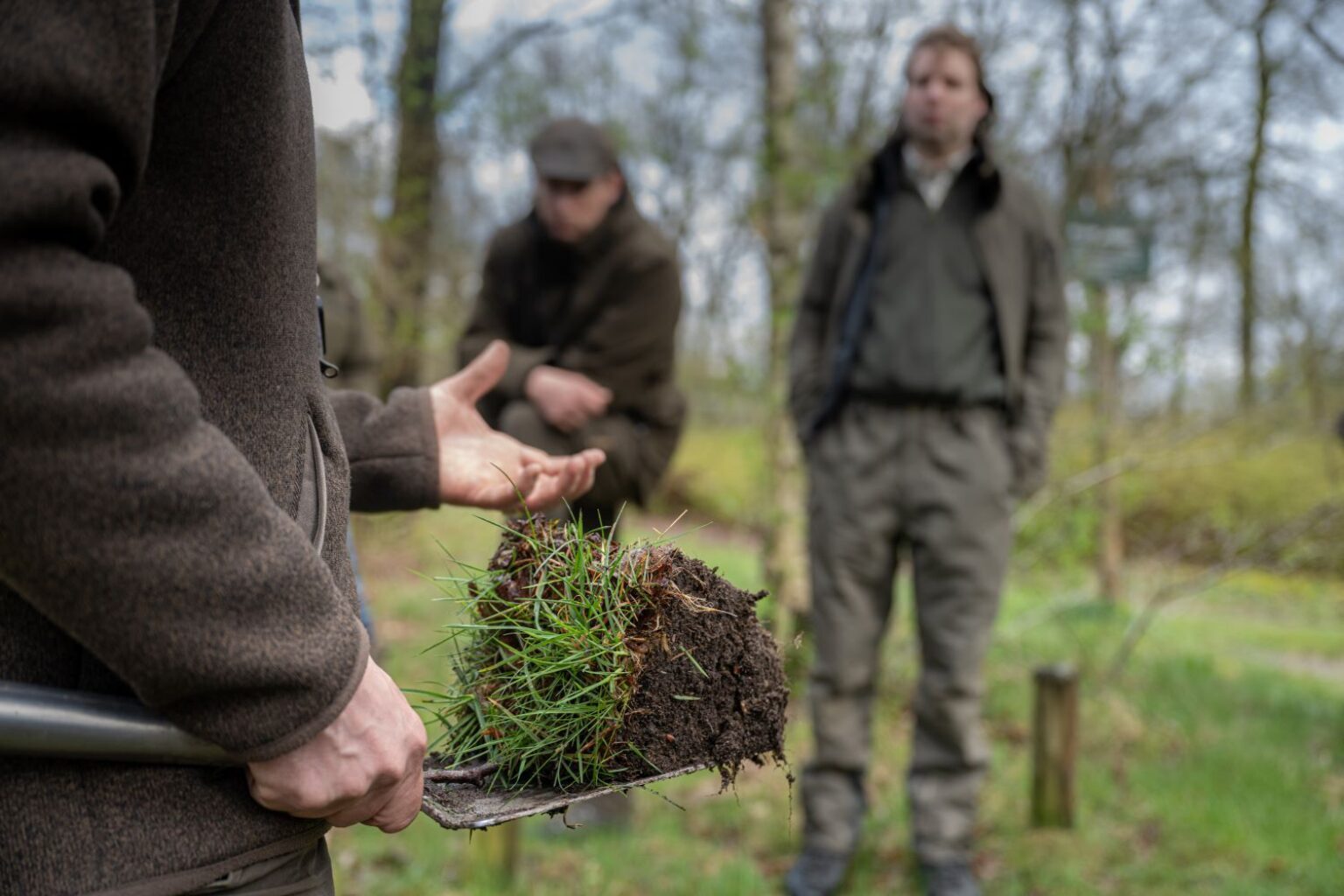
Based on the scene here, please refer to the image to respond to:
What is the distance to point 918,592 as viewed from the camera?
401 centimetres

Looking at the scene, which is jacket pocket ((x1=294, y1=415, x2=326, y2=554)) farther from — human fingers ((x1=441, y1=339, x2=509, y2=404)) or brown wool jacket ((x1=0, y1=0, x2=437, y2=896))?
human fingers ((x1=441, y1=339, x2=509, y2=404))

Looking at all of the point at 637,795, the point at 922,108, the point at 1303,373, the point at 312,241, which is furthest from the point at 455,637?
the point at 1303,373

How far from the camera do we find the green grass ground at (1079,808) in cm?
391

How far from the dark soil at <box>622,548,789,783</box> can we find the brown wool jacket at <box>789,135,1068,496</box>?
9.15 ft

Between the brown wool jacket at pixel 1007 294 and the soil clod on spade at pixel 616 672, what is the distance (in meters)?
2.80

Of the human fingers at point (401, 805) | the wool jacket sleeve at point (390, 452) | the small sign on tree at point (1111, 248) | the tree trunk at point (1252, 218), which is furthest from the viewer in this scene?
the tree trunk at point (1252, 218)

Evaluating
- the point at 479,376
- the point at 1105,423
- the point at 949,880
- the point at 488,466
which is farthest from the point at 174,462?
the point at 1105,423

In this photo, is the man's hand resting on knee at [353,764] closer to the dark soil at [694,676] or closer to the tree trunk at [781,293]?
the dark soil at [694,676]

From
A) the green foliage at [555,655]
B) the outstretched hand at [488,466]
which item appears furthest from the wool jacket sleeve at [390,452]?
the green foliage at [555,655]

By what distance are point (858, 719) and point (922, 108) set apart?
2.37m

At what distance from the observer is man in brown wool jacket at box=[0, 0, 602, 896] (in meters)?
0.88

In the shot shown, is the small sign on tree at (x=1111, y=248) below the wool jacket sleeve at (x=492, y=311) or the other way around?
the other way around

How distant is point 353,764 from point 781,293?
5190 mm

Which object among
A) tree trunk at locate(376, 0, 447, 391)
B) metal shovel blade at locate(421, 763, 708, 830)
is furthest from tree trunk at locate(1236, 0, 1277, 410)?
metal shovel blade at locate(421, 763, 708, 830)
